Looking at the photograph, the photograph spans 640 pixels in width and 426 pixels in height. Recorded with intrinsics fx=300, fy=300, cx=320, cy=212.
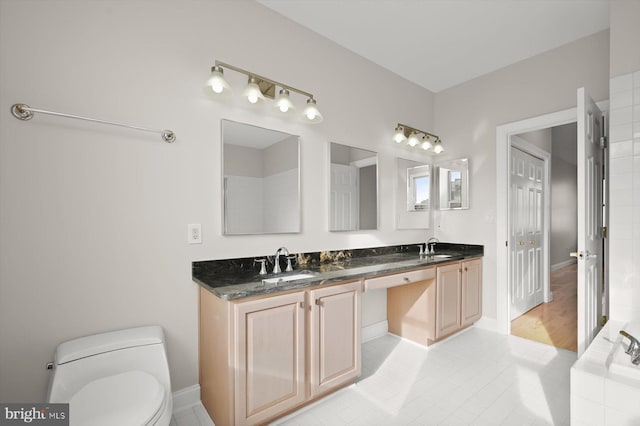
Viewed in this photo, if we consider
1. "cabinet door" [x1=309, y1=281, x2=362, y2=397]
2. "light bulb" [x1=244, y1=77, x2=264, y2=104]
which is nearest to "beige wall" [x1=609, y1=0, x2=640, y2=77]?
"cabinet door" [x1=309, y1=281, x2=362, y2=397]

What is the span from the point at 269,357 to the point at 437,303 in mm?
1666

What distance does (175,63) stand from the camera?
182 cm

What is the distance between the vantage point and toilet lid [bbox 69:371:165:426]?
109 cm

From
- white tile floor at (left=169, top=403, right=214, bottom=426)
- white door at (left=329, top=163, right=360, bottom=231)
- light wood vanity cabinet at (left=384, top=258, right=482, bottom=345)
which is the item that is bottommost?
white tile floor at (left=169, top=403, right=214, bottom=426)

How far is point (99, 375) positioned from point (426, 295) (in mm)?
2337

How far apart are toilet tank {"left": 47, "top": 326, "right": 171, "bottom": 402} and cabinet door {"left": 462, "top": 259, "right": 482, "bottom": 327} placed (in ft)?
8.59

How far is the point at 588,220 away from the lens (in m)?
2.06

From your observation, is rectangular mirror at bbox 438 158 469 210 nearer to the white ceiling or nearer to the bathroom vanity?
the white ceiling

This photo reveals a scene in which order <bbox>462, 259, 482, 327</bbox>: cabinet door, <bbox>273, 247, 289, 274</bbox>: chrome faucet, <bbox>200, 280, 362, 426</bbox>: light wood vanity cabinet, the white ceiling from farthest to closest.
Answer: <bbox>462, 259, 482, 327</bbox>: cabinet door
the white ceiling
<bbox>273, 247, 289, 274</bbox>: chrome faucet
<bbox>200, 280, 362, 426</bbox>: light wood vanity cabinet

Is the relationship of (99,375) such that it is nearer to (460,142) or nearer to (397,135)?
(397,135)

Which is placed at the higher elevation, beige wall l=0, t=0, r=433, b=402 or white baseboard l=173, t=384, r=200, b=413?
beige wall l=0, t=0, r=433, b=402

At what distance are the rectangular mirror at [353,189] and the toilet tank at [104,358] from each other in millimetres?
1501

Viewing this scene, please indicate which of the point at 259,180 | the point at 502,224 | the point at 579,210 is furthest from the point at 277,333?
the point at 502,224

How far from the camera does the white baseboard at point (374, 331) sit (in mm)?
2818
